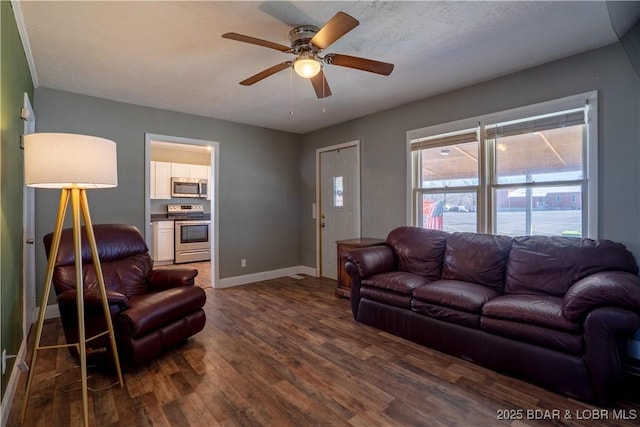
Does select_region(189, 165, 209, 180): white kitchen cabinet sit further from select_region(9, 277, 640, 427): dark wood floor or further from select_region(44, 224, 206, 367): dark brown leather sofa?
select_region(9, 277, 640, 427): dark wood floor

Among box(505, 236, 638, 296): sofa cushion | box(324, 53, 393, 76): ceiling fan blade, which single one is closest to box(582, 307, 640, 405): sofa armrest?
box(505, 236, 638, 296): sofa cushion

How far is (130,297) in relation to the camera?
272 cm

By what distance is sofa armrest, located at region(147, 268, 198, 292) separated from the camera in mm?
2839

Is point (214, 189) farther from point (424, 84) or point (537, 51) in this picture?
point (537, 51)

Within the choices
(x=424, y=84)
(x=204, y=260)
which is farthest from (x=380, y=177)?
(x=204, y=260)

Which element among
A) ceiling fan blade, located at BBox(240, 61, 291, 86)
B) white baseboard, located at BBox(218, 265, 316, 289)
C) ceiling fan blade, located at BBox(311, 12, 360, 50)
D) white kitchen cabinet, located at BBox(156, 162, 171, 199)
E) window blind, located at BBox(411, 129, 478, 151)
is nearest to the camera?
ceiling fan blade, located at BBox(311, 12, 360, 50)

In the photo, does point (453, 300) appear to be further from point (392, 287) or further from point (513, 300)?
point (392, 287)

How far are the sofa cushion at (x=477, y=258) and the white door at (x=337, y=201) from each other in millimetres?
1680

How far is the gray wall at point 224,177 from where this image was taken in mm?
3422

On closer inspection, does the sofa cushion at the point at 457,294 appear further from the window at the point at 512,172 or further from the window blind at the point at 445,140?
the window blind at the point at 445,140

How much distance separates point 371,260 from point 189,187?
5.01 meters

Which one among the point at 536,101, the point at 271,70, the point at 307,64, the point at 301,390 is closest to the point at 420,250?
the point at 536,101

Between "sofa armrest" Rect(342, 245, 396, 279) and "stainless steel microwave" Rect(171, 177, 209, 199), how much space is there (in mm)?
4729

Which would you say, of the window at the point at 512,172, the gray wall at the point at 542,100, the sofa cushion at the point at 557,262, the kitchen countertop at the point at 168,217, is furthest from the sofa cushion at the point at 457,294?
the kitchen countertop at the point at 168,217
